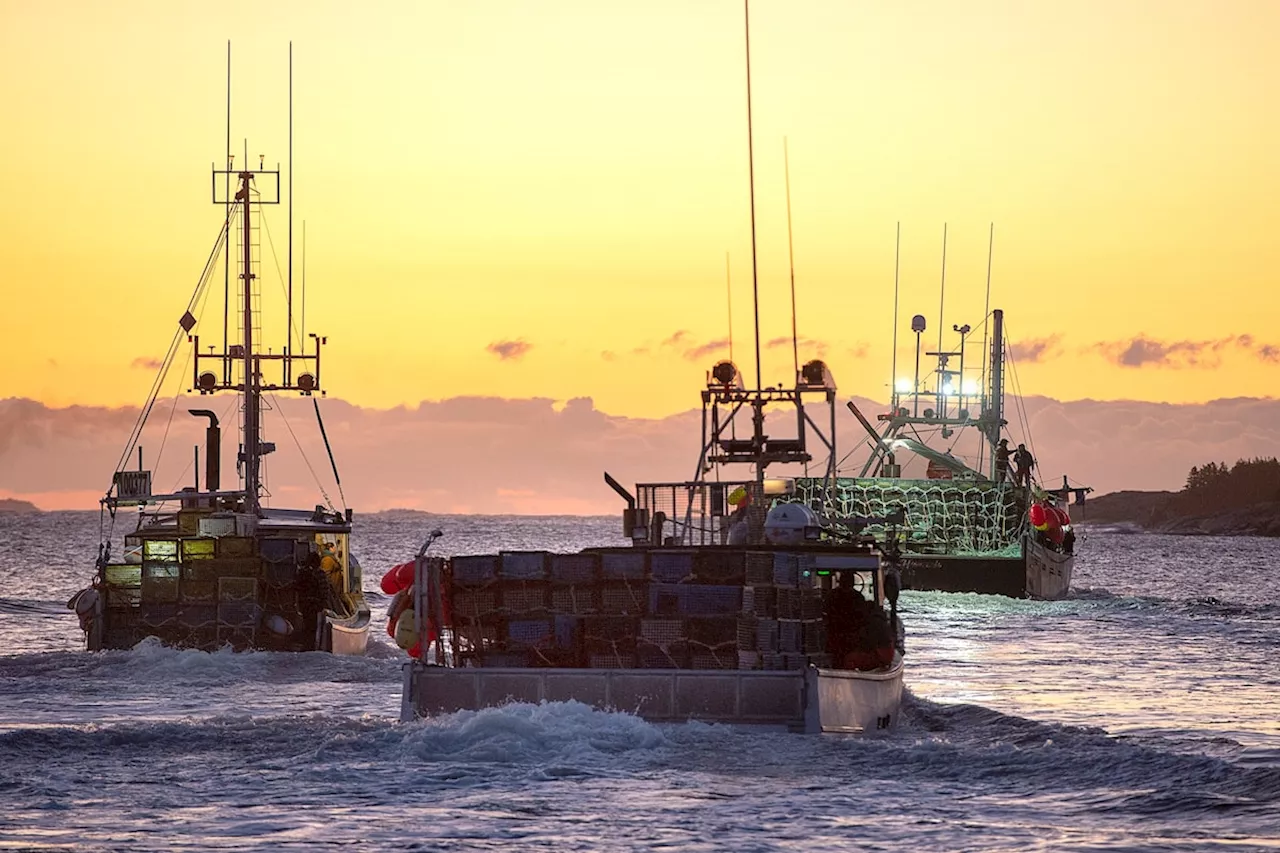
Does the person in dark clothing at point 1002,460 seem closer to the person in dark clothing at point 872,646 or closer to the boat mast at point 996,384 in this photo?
the boat mast at point 996,384

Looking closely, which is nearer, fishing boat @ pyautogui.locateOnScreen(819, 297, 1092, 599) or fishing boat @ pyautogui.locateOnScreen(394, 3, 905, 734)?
fishing boat @ pyautogui.locateOnScreen(394, 3, 905, 734)

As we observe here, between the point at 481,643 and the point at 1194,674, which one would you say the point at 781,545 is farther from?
the point at 1194,674

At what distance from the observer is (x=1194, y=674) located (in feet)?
133

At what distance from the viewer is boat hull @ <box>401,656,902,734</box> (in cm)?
2253

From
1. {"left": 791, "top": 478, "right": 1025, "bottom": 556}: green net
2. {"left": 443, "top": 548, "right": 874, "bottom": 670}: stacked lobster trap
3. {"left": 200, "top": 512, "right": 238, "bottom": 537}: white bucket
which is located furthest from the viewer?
{"left": 791, "top": 478, "right": 1025, "bottom": 556}: green net

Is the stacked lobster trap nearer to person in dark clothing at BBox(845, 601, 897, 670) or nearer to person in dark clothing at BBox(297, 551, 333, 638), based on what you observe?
person in dark clothing at BBox(845, 601, 897, 670)

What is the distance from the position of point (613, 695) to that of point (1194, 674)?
22050 mm

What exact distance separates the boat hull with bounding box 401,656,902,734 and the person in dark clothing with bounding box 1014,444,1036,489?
55540mm

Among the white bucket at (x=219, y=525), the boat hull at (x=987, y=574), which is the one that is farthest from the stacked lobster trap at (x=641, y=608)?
the boat hull at (x=987, y=574)

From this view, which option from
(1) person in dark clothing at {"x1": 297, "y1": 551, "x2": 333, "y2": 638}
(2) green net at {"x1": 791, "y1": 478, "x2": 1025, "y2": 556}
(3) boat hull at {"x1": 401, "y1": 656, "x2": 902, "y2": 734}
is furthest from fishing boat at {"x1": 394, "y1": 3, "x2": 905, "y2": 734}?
(2) green net at {"x1": 791, "y1": 478, "x2": 1025, "y2": 556}

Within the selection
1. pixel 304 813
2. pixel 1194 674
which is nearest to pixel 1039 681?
pixel 1194 674

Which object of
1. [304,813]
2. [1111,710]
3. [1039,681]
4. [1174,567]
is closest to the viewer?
[304,813]

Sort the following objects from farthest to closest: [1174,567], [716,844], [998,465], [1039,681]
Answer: [1174,567] < [998,465] < [1039,681] < [716,844]

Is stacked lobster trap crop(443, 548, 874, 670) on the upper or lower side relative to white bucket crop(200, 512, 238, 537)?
→ lower
